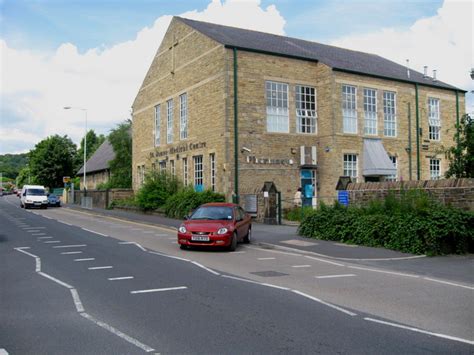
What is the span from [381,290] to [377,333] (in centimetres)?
302

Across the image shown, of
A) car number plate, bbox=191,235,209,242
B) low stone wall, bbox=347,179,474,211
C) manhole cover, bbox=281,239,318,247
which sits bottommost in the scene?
manhole cover, bbox=281,239,318,247

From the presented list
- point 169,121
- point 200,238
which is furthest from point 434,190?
point 169,121

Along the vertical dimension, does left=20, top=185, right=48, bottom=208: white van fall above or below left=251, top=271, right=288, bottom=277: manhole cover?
above

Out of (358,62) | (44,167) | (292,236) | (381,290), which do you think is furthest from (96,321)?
(44,167)

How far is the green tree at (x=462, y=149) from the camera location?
1828 cm

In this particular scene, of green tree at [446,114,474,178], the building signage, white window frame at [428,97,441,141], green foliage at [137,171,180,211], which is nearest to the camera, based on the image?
green tree at [446,114,474,178]

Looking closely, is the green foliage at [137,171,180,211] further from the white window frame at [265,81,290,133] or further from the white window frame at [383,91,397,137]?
the white window frame at [383,91,397,137]

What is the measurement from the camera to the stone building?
85.1 feet

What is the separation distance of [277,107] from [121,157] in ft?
75.5

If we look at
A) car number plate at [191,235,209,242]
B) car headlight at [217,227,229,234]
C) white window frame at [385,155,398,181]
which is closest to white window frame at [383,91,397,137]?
white window frame at [385,155,398,181]

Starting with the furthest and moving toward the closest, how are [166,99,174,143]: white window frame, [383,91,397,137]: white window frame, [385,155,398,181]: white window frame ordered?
[166,99,174,143]: white window frame
[383,91,397,137]: white window frame
[385,155,398,181]: white window frame

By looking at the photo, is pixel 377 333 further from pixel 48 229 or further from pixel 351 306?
pixel 48 229

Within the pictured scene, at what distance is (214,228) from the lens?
14258 millimetres

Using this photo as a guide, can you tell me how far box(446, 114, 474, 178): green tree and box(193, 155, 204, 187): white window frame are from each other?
14117 mm
